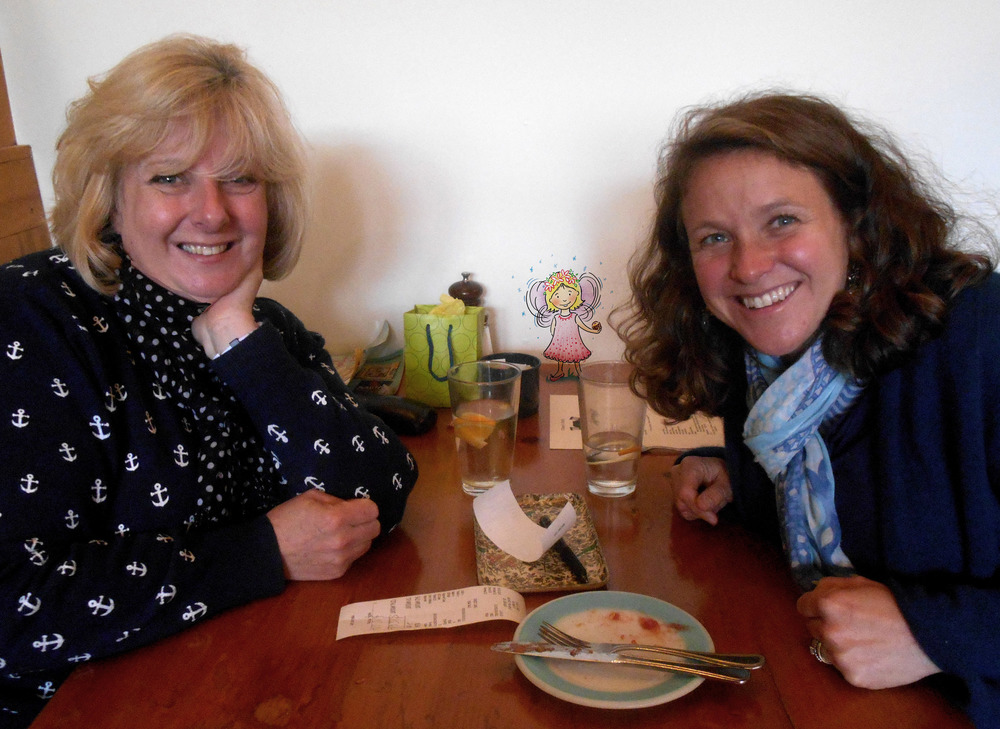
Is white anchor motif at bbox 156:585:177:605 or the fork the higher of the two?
white anchor motif at bbox 156:585:177:605

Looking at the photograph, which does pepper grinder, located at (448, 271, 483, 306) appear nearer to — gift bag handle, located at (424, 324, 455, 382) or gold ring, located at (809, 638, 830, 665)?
gift bag handle, located at (424, 324, 455, 382)

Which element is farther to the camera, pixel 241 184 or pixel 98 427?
pixel 241 184

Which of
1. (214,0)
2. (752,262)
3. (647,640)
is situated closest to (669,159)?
(752,262)

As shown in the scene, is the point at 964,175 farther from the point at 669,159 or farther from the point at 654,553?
the point at 654,553

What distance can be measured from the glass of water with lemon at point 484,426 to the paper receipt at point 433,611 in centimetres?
29

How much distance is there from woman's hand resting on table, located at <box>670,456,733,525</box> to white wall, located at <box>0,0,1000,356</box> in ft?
2.22

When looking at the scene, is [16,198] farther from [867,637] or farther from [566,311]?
[867,637]

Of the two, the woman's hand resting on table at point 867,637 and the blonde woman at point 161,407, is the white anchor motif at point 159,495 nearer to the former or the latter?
the blonde woman at point 161,407

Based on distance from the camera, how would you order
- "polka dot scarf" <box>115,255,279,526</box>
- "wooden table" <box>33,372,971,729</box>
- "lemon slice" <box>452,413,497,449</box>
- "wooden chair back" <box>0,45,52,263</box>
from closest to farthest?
"wooden table" <box>33,372,971,729</box> → "polka dot scarf" <box>115,255,279,526</box> → "lemon slice" <box>452,413,497,449</box> → "wooden chair back" <box>0,45,52,263</box>

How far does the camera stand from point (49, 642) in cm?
78

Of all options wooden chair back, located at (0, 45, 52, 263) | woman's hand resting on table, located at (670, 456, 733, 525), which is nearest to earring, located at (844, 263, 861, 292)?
woman's hand resting on table, located at (670, 456, 733, 525)

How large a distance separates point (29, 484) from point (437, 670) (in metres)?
0.50

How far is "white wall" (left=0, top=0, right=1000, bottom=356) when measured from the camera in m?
1.56

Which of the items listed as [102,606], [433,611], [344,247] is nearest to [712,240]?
[433,611]
